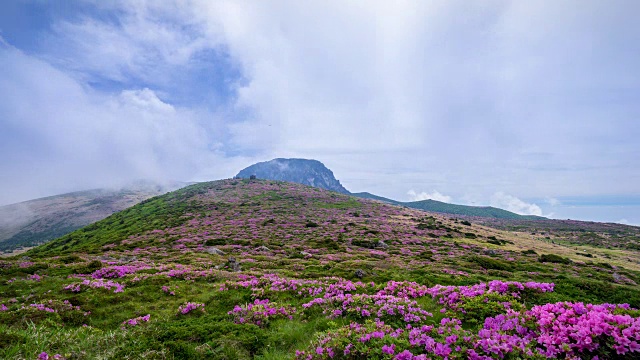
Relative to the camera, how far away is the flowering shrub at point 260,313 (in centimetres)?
1109

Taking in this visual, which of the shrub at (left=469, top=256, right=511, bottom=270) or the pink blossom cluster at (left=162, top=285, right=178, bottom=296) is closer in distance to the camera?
the pink blossom cluster at (left=162, top=285, right=178, bottom=296)

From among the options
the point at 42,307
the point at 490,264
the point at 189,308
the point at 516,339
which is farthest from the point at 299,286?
the point at 490,264

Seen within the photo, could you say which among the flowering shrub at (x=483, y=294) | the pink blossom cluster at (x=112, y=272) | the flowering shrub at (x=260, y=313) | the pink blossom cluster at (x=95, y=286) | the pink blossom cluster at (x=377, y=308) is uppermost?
the flowering shrub at (x=483, y=294)

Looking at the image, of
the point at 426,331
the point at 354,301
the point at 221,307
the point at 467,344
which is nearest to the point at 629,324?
the point at 467,344

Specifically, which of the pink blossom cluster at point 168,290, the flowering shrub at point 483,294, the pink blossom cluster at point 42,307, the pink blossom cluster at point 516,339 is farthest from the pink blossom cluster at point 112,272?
the flowering shrub at point 483,294

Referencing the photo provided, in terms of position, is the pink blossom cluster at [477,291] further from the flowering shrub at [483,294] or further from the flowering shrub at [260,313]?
the flowering shrub at [260,313]

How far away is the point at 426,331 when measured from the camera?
7.48 metres

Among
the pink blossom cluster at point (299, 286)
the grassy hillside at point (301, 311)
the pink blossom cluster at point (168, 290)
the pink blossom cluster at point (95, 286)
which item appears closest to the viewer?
the grassy hillside at point (301, 311)

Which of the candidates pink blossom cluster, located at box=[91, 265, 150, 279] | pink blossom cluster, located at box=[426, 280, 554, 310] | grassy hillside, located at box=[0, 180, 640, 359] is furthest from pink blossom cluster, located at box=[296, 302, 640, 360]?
pink blossom cluster, located at box=[91, 265, 150, 279]

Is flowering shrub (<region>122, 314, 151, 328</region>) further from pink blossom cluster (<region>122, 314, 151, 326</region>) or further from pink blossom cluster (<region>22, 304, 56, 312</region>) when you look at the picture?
pink blossom cluster (<region>22, 304, 56, 312</region>)

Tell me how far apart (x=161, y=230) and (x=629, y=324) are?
68.3 metres

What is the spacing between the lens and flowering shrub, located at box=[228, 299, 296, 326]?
11.1m

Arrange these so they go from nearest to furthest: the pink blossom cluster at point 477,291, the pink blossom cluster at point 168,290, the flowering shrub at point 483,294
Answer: the flowering shrub at point 483,294 < the pink blossom cluster at point 477,291 < the pink blossom cluster at point 168,290

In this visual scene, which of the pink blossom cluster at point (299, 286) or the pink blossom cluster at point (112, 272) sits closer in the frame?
the pink blossom cluster at point (299, 286)
